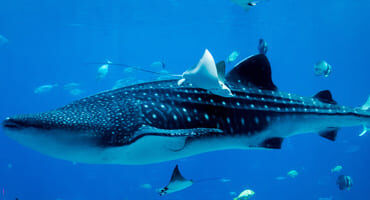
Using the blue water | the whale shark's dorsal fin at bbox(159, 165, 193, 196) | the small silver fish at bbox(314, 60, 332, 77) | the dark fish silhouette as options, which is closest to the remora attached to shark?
the whale shark's dorsal fin at bbox(159, 165, 193, 196)

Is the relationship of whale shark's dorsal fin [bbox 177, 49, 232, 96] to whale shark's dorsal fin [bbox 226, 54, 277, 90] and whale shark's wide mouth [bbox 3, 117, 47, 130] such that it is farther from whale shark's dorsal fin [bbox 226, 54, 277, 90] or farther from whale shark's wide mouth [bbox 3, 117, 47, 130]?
whale shark's wide mouth [bbox 3, 117, 47, 130]

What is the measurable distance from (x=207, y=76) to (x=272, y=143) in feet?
3.18

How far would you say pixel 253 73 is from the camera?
2.81 metres

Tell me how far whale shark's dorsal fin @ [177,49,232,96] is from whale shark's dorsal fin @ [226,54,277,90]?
0.44 metres

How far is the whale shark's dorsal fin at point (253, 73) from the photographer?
2.79 metres

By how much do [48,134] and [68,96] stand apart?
61057mm

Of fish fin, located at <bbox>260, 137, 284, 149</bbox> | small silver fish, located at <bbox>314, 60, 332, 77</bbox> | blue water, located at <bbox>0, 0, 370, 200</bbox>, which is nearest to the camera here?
fish fin, located at <bbox>260, 137, 284, 149</bbox>

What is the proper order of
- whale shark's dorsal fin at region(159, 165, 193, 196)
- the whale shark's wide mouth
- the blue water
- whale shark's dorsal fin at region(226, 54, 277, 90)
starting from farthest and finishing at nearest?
1. the blue water
2. whale shark's dorsal fin at region(159, 165, 193, 196)
3. whale shark's dorsal fin at region(226, 54, 277, 90)
4. the whale shark's wide mouth

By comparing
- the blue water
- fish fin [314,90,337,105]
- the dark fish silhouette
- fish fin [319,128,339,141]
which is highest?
the blue water

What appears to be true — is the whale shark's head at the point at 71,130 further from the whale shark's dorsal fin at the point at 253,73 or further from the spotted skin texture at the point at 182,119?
the whale shark's dorsal fin at the point at 253,73

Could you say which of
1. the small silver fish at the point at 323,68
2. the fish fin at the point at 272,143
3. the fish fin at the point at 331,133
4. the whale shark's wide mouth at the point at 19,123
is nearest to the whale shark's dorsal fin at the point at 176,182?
the fish fin at the point at 272,143

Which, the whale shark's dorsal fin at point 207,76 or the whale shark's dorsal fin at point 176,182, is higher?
the whale shark's dorsal fin at point 207,76

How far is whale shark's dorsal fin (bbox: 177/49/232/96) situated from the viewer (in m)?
2.18

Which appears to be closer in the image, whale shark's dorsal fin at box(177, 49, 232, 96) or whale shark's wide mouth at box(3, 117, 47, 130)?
whale shark's wide mouth at box(3, 117, 47, 130)
